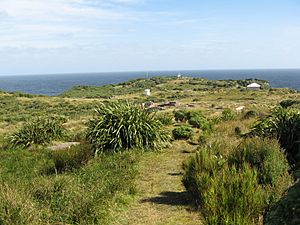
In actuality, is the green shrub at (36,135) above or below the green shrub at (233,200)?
below

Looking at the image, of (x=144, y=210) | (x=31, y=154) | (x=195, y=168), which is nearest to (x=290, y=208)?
(x=144, y=210)

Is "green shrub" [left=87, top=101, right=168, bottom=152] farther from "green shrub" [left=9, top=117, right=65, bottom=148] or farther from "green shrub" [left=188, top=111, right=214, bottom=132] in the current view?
"green shrub" [left=188, top=111, right=214, bottom=132]

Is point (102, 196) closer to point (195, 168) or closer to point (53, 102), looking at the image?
point (195, 168)

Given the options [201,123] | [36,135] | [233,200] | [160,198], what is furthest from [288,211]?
[201,123]

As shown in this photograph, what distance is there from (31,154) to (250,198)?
9.94 meters

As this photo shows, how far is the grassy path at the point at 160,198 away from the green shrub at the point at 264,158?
1668 mm

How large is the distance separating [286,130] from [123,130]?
581cm

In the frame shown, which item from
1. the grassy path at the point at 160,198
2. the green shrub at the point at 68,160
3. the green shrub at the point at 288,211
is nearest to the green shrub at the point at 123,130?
the grassy path at the point at 160,198

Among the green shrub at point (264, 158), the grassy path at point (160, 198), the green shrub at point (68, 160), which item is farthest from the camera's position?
the green shrub at point (68, 160)

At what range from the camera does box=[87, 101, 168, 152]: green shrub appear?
545 inches

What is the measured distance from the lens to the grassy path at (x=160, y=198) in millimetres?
7102

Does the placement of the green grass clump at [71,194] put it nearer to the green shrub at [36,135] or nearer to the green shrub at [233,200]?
the green shrub at [233,200]

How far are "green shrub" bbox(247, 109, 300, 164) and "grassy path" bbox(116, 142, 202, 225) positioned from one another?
3.14m

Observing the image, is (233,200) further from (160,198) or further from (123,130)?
(123,130)
